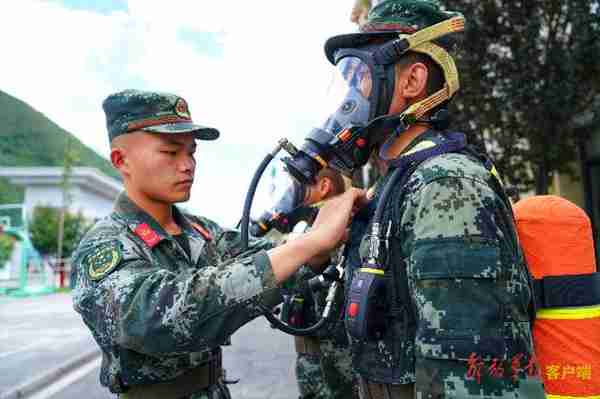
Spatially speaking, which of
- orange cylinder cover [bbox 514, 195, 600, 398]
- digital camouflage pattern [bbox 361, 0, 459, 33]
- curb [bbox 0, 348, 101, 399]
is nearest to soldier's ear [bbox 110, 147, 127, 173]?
digital camouflage pattern [bbox 361, 0, 459, 33]

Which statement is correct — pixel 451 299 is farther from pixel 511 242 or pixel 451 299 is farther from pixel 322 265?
pixel 322 265

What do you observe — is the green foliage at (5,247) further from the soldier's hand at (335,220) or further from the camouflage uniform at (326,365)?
the soldier's hand at (335,220)

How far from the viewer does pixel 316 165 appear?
1.69 metres

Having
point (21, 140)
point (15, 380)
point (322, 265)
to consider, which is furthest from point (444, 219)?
point (21, 140)

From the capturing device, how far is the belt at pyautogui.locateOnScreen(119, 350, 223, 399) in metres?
2.00

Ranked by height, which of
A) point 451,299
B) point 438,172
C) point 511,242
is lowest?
point 451,299

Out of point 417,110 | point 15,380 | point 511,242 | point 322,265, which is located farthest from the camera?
point 15,380

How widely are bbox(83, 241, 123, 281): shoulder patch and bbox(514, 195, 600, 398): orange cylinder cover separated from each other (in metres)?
1.27

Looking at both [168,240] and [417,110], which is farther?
[168,240]

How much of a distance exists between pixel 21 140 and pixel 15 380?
59939mm

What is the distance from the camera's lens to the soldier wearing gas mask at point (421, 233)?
1.24 m

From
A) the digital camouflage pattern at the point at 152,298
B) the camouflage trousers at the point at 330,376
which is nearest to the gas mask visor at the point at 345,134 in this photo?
the digital camouflage pattern at the point at 152,298

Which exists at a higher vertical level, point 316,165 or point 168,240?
point 316,165

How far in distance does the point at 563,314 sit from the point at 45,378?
685 cm
